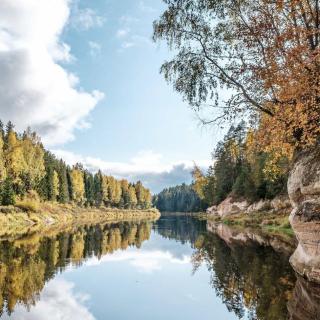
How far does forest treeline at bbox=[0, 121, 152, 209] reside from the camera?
7306 centimetres

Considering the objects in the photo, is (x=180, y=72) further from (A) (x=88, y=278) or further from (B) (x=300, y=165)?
(A) (x=88, y=278)

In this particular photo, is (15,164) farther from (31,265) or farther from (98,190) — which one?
(98,190)

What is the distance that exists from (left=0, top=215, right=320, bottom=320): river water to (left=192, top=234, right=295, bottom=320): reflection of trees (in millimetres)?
26

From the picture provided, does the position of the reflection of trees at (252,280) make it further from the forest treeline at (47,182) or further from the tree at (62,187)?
the tree at (62,187)

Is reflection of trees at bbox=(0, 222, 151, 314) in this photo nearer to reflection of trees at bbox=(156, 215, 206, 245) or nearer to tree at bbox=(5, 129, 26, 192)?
reflection of trees at bbox=(156, 215, 206, 245)

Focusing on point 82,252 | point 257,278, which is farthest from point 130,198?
point 257,278

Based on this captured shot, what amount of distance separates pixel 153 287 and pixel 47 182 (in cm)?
8221

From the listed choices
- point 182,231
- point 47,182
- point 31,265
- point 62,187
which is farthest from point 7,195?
point 31,265

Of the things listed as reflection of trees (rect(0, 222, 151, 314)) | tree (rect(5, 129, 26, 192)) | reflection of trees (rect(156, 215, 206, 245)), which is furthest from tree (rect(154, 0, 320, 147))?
tree (rect(5, 129, 26, 192))

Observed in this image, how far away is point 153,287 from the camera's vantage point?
50.1ft

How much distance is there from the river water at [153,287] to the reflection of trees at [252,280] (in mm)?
26

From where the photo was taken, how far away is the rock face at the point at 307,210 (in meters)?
14.0

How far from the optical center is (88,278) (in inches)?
652

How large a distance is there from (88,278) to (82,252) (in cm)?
930
